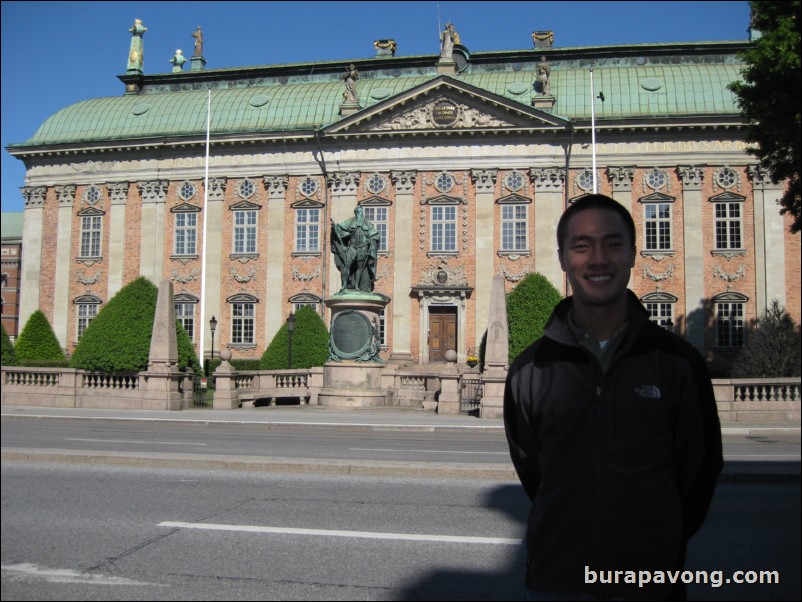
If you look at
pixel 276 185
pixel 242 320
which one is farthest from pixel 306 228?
pixel 242 320

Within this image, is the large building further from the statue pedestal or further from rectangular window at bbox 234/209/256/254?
the statue pedestal

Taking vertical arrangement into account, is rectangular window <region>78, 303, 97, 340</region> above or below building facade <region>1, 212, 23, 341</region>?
below

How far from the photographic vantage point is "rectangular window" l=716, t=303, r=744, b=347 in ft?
149

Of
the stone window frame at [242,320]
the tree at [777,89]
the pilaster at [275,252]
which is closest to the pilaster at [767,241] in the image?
the tree at [777,89]

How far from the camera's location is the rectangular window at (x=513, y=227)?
4750cm

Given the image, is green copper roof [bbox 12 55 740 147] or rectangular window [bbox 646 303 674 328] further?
green copper roof [bbox 12 55 740 147]

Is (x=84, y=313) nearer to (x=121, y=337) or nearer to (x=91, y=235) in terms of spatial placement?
(x=91, y=235)

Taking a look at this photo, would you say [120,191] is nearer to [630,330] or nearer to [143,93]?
[143,93]

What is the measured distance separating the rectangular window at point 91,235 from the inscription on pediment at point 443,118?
19.1 meters

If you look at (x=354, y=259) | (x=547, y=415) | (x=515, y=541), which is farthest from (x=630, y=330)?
(x=354, y=259)

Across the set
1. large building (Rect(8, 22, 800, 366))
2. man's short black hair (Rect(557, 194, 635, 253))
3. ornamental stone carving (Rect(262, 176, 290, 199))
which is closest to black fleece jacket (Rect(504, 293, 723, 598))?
man's short black hair (Rect(557, 194, 635, 253))

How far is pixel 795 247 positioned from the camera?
148 feet

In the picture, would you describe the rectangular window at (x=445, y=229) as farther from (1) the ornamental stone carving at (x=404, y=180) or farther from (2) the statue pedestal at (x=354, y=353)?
(2) the statue pedestal at (x=354, y=353)

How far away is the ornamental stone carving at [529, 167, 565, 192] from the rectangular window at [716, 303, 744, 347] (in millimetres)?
10967
